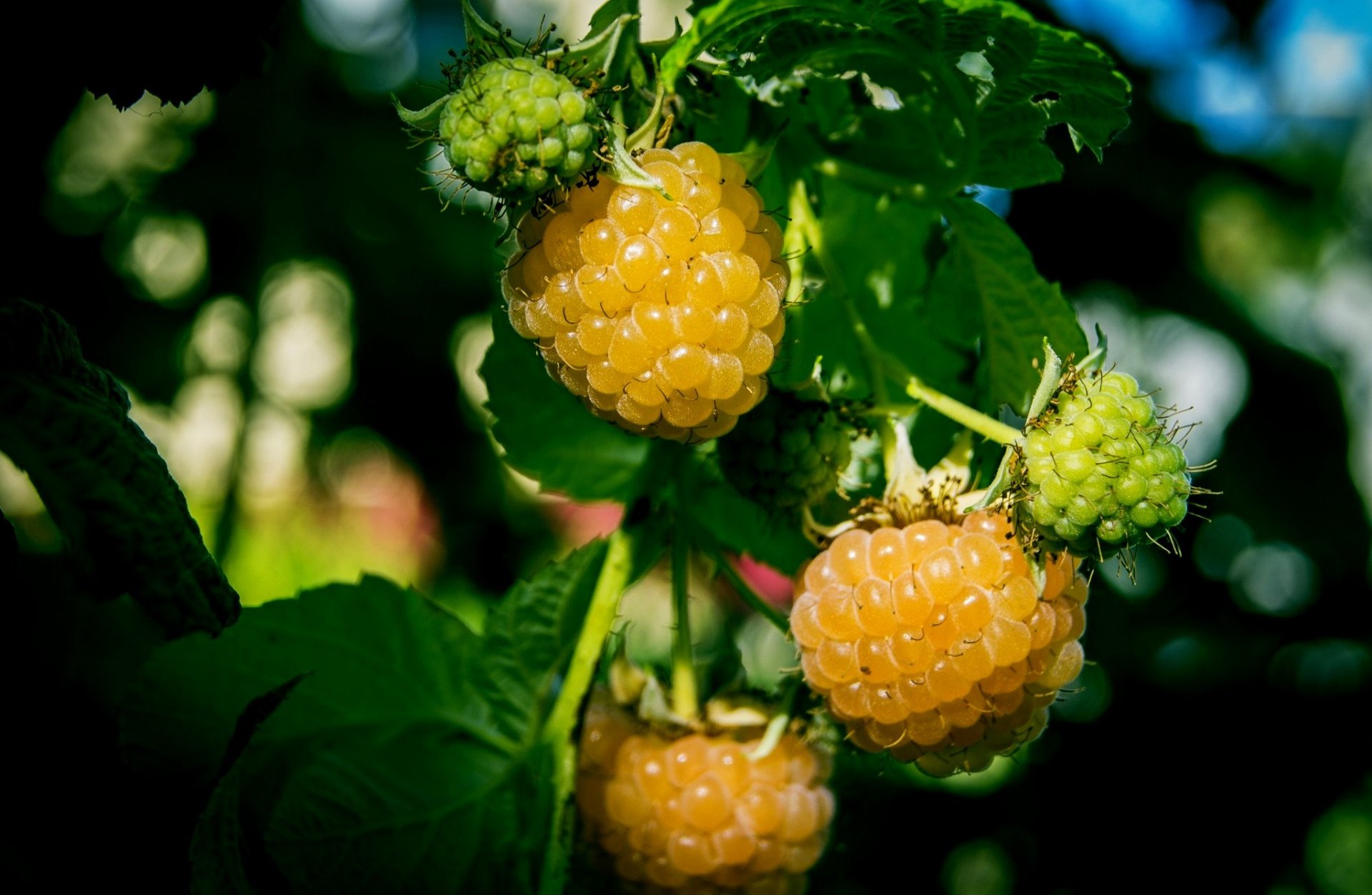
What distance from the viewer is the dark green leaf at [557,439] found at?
1.22 meters

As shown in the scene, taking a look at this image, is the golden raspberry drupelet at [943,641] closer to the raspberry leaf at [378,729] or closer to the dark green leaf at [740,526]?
the dark green leaf at [740,526]

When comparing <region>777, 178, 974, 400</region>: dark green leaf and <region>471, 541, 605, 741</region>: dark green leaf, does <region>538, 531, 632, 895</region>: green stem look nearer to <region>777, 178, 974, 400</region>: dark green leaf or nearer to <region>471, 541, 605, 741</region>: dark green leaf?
<region>471, 541, 605, 741</region>: dark green leaf

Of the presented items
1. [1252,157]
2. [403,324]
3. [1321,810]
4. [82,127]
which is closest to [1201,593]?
[1321,810]

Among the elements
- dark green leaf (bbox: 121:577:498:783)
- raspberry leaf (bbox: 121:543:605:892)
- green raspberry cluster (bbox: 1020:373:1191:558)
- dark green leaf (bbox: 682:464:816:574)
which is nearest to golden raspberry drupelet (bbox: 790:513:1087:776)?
green raspberry cluster (bbox: 1020:373:1191:558)

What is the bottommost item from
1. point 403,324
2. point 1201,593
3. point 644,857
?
point 1201,593

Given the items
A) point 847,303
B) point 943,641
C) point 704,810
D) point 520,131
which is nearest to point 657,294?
point 520,131

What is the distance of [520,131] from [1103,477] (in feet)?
1.54

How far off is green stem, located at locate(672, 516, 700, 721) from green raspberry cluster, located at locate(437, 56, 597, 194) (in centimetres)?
41

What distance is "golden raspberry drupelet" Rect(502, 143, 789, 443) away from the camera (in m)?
0.84

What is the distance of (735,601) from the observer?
100 inches

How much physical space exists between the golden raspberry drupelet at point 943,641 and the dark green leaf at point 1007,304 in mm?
185

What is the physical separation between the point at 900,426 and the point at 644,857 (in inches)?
18.1

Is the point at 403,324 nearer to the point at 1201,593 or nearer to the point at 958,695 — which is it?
the point at 1201,593

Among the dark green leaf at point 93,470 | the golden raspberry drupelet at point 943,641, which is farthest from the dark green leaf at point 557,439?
the dark green leaf at point 93,470
